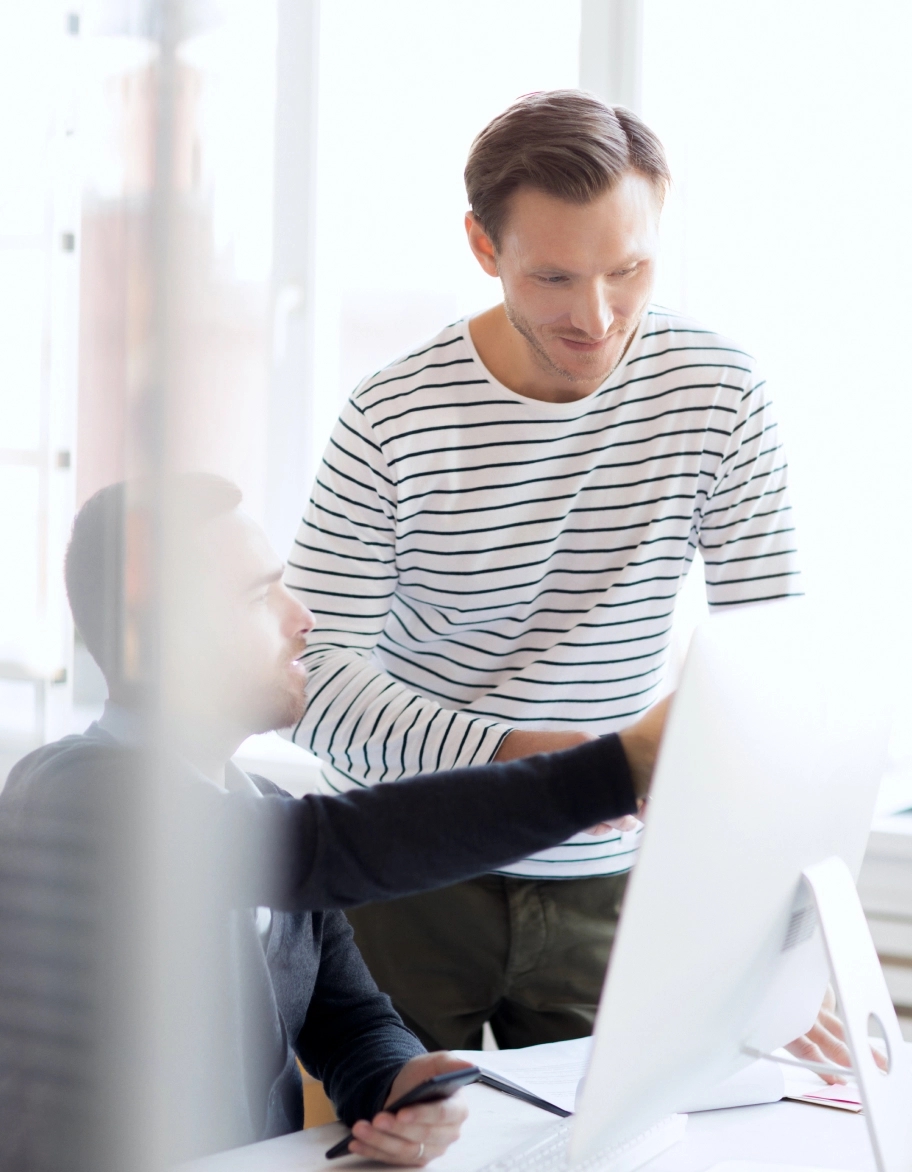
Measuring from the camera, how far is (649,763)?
0.74 meters

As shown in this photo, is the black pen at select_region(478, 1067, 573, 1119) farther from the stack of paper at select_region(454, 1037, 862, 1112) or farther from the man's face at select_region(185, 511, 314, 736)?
the man's face at select_region(185, 511, 314, 736)

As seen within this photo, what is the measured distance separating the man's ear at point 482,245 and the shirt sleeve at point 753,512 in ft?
0.92

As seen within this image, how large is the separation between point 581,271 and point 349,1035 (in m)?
0.71

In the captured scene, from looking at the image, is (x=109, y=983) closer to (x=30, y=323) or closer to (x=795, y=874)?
(x=30, y=323)

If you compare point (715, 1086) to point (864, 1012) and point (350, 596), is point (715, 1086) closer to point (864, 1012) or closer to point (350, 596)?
point (864, 1012)

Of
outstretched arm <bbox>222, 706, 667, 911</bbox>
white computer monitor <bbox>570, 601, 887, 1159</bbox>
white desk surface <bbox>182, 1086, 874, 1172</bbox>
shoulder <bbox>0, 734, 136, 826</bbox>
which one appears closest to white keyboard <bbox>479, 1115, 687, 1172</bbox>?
white desk surface <bbox>182, 1086, 874, 1172</bbox>

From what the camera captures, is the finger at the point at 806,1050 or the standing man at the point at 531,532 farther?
the standing man at the point at 531,532

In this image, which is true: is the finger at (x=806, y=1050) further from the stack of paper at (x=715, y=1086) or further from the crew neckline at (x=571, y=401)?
the crew neckline at (x=571, y=401)

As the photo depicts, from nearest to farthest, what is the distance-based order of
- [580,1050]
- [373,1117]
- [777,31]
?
[373,1117] < [580,1050] < [777,31]

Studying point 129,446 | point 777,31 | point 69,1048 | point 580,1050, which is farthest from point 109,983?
point 777,31

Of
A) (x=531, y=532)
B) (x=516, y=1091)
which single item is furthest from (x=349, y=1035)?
(x=531, y=532)

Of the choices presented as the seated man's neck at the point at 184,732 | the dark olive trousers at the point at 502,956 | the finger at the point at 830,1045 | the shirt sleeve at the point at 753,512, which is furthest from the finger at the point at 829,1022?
the seated man's neck at the point at 184,732

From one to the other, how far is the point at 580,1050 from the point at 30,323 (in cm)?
101

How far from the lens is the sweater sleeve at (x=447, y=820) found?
0.73 meters
